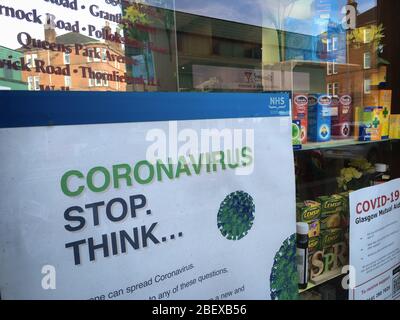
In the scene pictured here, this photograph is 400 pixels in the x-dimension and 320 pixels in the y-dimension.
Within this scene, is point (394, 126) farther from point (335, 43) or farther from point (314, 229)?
point (314, 229)

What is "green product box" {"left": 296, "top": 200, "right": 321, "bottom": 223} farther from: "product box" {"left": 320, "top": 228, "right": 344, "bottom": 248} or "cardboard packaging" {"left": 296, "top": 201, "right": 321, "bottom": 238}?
"product box" {"left": 320, "top": 228, "right": 344, "bottom": 248}

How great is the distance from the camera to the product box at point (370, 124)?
1.66 meters

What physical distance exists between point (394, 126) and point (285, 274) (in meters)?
1.13

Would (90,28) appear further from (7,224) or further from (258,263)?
(258,263)

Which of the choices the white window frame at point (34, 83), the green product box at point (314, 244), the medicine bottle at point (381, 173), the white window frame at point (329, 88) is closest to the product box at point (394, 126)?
the medicine bottle at point (381, 173)

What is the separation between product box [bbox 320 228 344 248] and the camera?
1542mm

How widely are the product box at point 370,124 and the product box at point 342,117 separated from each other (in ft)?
0.19

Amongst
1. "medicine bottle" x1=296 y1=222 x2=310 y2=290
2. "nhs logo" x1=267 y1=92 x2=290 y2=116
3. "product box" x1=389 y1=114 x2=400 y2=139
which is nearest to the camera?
"nhs logo" x1=267 y1=92 x2=290 y2=116

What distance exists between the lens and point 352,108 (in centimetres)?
168

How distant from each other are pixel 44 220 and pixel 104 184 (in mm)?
149

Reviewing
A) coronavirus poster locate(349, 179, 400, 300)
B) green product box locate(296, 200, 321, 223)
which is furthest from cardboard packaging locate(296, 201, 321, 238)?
coronavirus poster locate(349, 179, 400, 300)

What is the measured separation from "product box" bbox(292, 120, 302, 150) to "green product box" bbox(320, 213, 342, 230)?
1.31 feet
